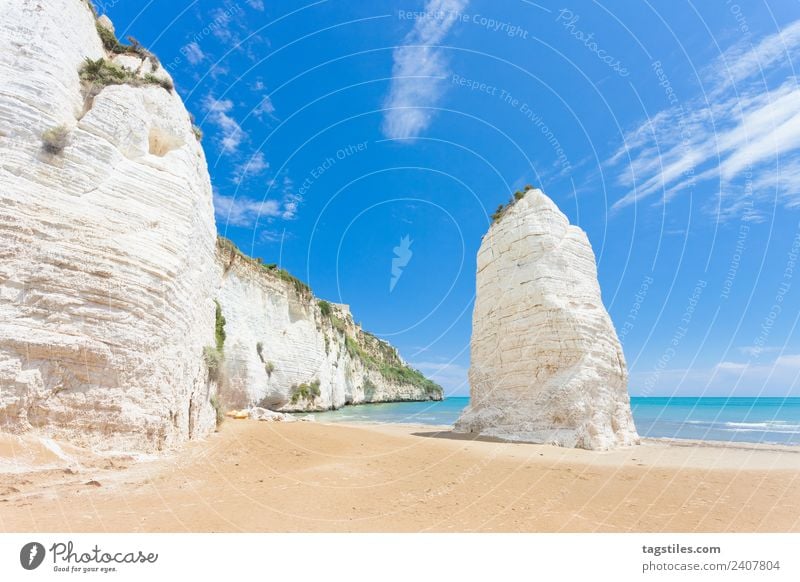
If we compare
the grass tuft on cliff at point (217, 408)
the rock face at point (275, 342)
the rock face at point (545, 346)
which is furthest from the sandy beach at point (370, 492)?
the rock face at point (275, 342)

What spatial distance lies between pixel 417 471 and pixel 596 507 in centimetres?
349

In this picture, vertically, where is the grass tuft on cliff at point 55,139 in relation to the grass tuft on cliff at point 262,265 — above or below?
below

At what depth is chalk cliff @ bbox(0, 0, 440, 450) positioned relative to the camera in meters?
6.84

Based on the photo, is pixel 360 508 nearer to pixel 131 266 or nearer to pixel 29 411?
pixel 29 411

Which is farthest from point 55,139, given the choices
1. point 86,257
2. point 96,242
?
point 86,257

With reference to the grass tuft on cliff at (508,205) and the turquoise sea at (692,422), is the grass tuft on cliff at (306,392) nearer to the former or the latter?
the turquoise sea at (692,422)

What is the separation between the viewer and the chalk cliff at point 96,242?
684cm

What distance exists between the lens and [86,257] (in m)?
7.50
